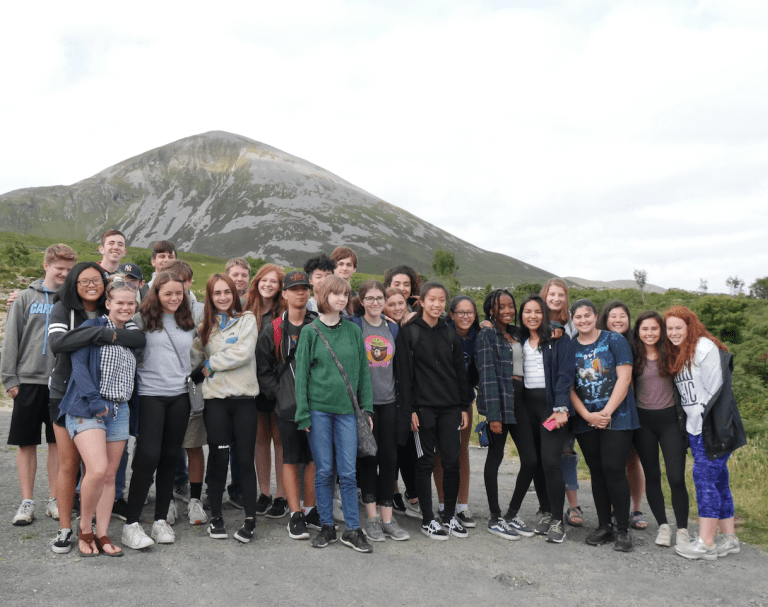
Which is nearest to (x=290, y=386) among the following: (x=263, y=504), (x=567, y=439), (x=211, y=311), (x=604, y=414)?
(x=211, y=311)

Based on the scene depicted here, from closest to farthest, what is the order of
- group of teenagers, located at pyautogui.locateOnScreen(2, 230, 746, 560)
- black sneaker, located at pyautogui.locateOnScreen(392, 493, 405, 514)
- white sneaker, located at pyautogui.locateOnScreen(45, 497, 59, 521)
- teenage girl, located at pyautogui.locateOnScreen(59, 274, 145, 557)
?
teenage girl, located at pyautogui.locateOnScreen(59, 274, 145, 557) < group of teenagers, located at pyautogui.locateOnScreen(2, 230, 746, 560) < white sneaker, located at pyautogui.locateOnScreen(45, 497, 59, 521) < black sneaker, located at pyautogui.locateOnScreen(392, 493, 405, 514)

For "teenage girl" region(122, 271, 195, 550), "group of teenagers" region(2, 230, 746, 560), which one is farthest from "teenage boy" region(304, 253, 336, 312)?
"teenage girl" region(122, 271, 195, 550)

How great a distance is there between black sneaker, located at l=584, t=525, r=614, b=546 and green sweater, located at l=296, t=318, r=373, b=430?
2382 mm

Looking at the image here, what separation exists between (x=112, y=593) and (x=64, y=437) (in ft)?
4.52

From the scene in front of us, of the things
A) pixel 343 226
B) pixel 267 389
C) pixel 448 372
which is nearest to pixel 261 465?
pixel 267 389

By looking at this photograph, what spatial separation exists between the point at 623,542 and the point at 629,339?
1.89 metres

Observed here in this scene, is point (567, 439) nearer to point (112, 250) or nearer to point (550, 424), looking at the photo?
point (550, 424)

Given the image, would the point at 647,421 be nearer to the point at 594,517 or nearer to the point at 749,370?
the point at 594,517

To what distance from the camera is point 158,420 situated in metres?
4.81

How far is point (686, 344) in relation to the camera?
5.19 metres

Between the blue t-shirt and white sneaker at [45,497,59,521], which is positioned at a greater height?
the blue t-shirt

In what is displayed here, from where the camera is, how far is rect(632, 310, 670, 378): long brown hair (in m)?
5.28

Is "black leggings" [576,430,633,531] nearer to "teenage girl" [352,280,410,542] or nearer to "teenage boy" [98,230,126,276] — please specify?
"teenage girl" [352,280,410,542]

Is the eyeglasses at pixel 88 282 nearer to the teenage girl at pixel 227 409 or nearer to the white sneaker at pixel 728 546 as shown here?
the teenage girl at pixel 227 409
